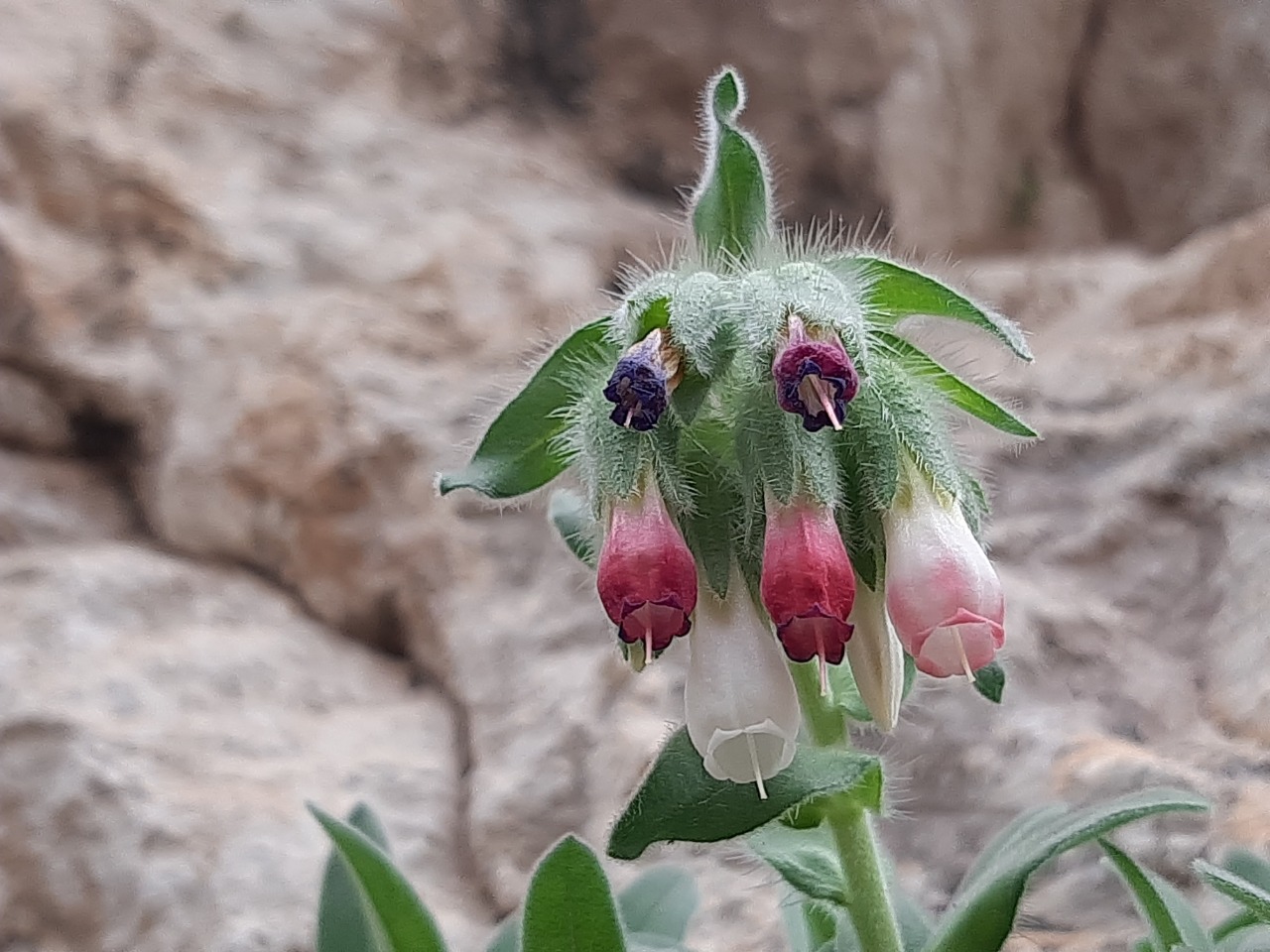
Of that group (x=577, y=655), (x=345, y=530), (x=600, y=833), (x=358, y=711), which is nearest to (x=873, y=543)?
(x=600, y=833)

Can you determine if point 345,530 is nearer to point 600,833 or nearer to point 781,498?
point 600,833

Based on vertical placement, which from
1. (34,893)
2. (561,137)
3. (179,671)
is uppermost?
(561,137)

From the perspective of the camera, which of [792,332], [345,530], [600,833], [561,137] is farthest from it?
[561,137]

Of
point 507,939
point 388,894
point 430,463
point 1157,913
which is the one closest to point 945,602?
point 1157,913

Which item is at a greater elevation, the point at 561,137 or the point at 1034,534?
the point at 561,137

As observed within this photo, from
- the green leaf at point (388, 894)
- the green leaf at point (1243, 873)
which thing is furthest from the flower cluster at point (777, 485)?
the green leaf at point (1243, 873)

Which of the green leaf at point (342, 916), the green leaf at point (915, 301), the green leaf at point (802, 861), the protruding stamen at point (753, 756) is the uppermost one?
the green leaf at point (915, 301)

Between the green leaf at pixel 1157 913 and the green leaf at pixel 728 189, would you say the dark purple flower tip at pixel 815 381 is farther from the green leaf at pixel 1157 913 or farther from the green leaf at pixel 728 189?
the green leaf at pixel 1157 913
